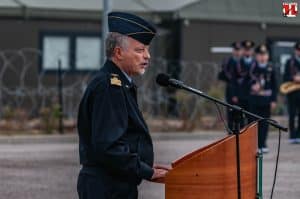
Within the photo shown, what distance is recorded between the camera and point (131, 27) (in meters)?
4.83

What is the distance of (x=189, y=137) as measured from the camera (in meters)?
19.0

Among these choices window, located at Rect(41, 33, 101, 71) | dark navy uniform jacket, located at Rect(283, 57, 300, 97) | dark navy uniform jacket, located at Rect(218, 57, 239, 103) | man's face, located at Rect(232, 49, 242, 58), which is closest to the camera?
dark navy uniform jacket, located at Rect(218, 57, 239, 103)

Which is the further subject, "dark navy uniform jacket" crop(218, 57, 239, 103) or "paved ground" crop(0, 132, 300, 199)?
"dark navy uniform jacket" crop(218, 57, 239, 103)

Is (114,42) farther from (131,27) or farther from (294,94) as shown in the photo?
(294,94)

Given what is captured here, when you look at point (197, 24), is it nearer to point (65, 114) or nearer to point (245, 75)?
point (65, 114)

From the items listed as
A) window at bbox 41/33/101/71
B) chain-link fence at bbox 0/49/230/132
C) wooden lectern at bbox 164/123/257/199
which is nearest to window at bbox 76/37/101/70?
window at bbox 41/33/101/71

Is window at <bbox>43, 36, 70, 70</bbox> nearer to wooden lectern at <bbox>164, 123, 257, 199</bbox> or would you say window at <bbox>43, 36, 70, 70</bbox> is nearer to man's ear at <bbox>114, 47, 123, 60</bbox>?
man's ear at <bbox>114, 47, 123, 60</bbox>

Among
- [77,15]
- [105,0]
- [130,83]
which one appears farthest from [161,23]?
[130,83]

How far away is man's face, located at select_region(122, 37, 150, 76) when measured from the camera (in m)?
4.81

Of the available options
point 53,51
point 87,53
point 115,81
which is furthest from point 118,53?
point 87,53

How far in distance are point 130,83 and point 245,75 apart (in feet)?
35.3

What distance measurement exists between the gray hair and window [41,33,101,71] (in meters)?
18.5

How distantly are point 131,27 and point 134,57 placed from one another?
166 millimetres

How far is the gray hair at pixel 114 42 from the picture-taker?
15.8 feet
